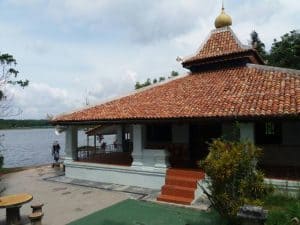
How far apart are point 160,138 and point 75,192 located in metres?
5.57

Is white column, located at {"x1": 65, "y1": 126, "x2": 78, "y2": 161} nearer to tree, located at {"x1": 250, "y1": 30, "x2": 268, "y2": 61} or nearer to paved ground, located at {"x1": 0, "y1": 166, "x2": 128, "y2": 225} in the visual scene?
paved ground, located at {"x1": 0, "y1": 166, "x2": 128, "y2": 225}

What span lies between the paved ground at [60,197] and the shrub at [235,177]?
470 centimetres

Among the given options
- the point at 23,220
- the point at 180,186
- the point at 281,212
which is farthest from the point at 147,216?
the point at 281,212

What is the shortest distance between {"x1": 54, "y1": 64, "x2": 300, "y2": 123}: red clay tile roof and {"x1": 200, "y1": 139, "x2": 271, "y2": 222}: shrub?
3.12 metres

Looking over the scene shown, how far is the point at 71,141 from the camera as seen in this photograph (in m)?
17.4

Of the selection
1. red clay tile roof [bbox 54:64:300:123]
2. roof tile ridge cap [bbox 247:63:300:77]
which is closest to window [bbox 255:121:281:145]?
red clay tile roof [bbox 54:64:300:123]

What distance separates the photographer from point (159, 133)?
1778 centimetres

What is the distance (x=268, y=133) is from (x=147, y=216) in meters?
7.20

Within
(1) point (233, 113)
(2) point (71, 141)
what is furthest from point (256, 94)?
(2) point (71, 141)

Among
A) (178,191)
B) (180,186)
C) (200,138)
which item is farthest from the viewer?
(200,138)

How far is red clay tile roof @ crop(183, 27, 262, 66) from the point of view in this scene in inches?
703

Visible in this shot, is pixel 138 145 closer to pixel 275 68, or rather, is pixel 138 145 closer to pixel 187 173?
pixel 187 173

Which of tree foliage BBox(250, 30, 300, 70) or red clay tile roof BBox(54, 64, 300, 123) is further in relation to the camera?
tree foliage BBox(250, 30, 300, 70)

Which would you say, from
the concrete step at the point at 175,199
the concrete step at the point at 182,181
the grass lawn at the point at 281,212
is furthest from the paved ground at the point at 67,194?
the grass lawn at the point at 281,212
